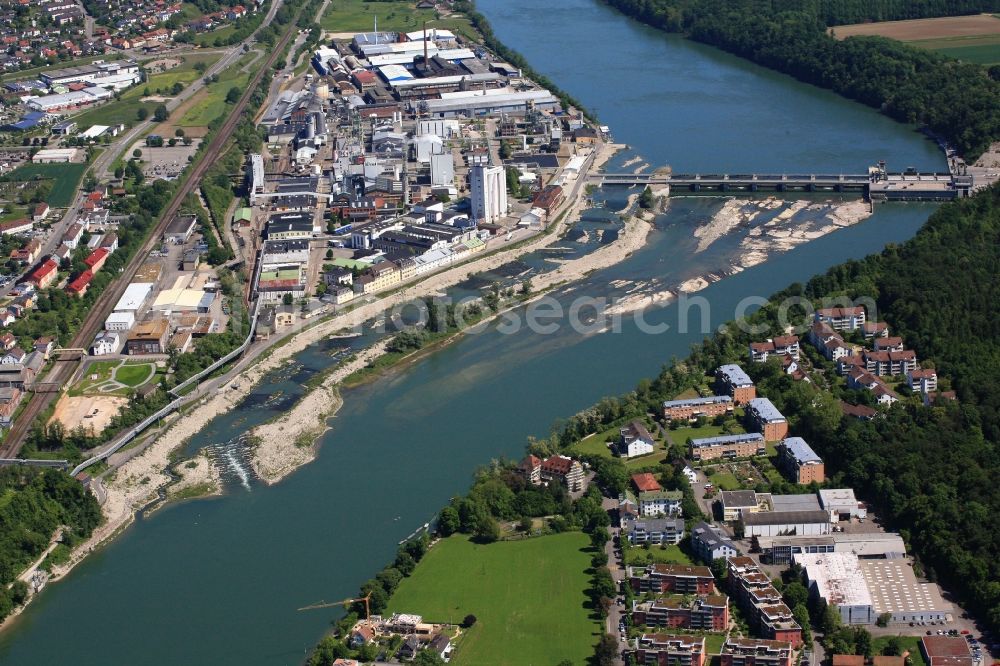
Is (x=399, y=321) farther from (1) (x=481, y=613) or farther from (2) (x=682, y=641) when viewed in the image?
(2) (x=682, y=641)

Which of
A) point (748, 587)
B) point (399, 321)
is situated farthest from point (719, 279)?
point (748, 587)

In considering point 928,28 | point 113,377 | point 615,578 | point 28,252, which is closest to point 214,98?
point 28,252

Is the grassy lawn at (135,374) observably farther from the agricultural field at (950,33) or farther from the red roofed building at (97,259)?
the agricultural field at (950,33)

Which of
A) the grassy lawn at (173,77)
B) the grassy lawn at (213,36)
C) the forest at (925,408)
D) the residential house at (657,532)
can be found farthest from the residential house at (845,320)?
the grassy lawn at (213,36)

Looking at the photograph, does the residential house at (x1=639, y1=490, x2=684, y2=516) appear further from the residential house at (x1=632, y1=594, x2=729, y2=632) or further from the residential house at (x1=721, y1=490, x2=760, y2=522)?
the residential house at (x1=632, y1=594, x2=729, y2=632)

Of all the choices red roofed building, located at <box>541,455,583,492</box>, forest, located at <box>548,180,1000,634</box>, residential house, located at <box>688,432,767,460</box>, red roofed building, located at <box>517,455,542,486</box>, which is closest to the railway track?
red roofed building, located at <box>517,455,542,486</box>
